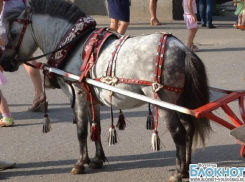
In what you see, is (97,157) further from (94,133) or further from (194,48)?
(194,48)

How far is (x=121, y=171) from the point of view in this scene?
5.75m

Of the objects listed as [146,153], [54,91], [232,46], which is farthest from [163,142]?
[232,46]

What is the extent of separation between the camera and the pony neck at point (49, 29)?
5570 mm

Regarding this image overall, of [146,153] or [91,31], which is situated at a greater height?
[91,31]

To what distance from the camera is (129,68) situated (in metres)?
5.03

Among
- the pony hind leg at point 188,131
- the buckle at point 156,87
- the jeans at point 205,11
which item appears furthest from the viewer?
the jeans at point 205,11

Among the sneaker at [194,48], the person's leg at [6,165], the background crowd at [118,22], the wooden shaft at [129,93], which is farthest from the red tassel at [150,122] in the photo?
the sneaker at [194,48]

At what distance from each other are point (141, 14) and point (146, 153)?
955cm

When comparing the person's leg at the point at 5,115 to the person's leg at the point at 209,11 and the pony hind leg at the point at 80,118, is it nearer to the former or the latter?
the pony hind leg at the point at 80,118

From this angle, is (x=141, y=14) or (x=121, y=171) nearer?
(x=121, y=171)

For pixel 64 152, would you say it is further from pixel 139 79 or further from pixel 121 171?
pixel 139 79

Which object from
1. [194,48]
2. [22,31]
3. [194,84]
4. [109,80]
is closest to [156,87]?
[194,84]

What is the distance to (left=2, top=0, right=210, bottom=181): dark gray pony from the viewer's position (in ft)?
Answer: 16.2

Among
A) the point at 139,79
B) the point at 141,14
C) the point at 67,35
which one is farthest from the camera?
the point at 141,14
